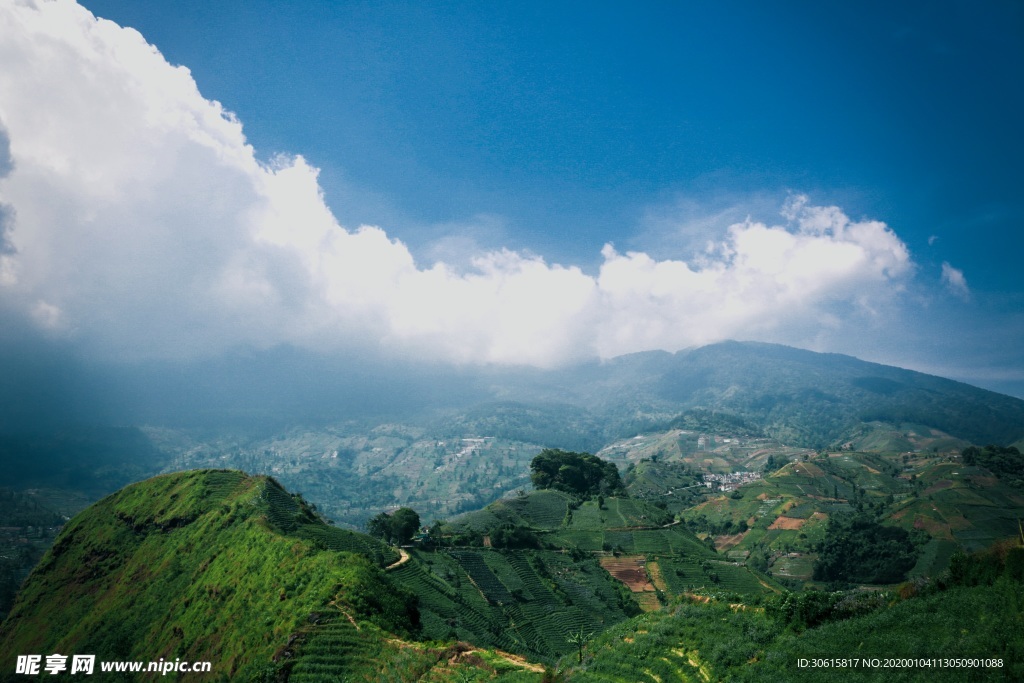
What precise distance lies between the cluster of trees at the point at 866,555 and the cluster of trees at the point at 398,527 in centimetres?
8306

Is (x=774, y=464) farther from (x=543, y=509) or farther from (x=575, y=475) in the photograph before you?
(x=543, y=509)

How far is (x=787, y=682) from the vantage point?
18.6 meters

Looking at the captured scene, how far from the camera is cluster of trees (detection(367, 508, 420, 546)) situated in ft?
229

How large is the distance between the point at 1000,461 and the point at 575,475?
117 meters

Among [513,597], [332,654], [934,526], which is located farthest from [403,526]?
[934,526]

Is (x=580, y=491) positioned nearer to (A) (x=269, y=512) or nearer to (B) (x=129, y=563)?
(A) (x=269, y=512)

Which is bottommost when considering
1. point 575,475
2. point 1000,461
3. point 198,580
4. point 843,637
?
point 575,475

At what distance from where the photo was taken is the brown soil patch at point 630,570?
236 ft

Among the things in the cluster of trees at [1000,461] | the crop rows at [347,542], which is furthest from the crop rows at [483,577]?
the cluster of trees at [1000,461]

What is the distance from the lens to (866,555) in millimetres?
94188

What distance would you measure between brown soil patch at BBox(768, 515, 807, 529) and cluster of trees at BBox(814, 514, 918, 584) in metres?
15.1

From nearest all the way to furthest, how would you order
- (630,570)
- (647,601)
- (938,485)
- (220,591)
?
(220,591)
(647,601)
(630,570)
(938,485)

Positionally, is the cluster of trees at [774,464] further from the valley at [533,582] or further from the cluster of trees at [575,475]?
the cluster of trees at [575,475]

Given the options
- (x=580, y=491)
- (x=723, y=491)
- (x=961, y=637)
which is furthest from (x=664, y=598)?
(x=723, y=491)
